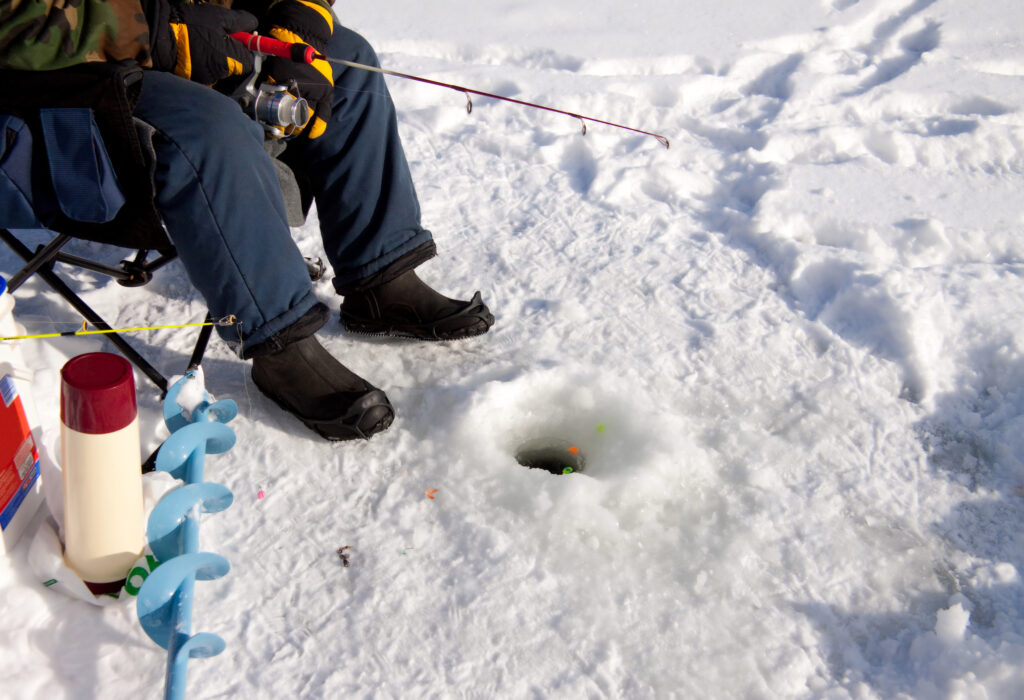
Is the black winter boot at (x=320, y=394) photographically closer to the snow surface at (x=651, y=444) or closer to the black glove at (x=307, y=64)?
the snow surface at (x=651, y=444)

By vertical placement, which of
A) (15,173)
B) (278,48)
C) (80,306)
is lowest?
(80,306)

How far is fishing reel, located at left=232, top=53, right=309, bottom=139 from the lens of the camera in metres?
2.15

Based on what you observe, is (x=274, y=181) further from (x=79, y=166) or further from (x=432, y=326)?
(x=432, y=326)

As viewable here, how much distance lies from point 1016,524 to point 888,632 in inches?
23.4

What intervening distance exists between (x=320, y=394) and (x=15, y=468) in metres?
0.79

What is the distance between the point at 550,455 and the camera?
242 centimetres

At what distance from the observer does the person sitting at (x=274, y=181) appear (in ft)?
6.10

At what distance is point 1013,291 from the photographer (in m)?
2.86

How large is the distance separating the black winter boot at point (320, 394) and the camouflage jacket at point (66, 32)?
34.1 inches

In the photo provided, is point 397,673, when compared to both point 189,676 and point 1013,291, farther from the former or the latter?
point 1013,291

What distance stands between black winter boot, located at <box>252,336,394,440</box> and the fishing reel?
0.61m

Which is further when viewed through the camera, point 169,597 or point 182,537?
point 182,537

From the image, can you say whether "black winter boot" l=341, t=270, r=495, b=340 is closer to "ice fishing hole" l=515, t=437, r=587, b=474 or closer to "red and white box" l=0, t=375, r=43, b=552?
"ice fishing hole" l=515, t=437, r=587, b=474

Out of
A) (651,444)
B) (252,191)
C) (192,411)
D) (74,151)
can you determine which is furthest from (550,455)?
(74,151)
